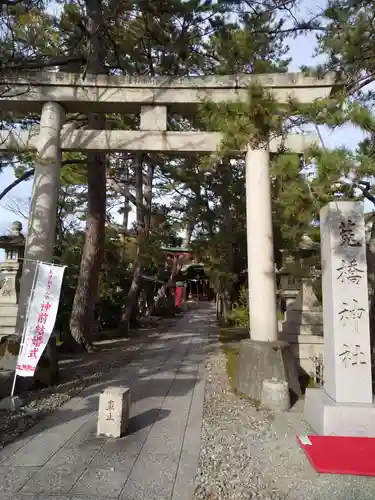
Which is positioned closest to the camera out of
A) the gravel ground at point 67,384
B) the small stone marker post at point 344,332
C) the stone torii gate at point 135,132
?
the small stone marker post at point 344,332

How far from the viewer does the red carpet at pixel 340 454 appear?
3.97 metres

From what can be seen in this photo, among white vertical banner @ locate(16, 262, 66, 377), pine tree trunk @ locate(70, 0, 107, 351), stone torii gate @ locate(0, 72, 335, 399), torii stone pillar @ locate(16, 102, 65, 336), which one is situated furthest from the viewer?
pine tree trunk @ locate(70, 0, 107, 351)

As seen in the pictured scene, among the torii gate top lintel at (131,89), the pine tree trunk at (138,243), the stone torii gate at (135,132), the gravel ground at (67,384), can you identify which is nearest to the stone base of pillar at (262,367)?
the stone torii gate at (135,132)

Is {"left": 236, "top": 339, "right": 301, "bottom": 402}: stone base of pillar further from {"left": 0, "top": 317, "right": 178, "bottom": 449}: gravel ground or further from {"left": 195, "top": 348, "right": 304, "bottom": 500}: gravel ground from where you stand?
{"left": 0, "top": 317, "right": 178, "bottom": 449}: gravel ground

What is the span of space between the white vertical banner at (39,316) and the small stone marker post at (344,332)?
3.90 m

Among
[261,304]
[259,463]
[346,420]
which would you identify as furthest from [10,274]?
[346,420]

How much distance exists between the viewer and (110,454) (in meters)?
4.33

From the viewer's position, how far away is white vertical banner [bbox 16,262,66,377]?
232 inches

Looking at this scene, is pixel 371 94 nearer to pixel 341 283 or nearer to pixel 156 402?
pixel 341 283

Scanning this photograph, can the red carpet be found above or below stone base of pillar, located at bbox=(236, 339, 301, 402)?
below

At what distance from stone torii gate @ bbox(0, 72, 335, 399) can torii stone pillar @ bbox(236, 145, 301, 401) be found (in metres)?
0.02

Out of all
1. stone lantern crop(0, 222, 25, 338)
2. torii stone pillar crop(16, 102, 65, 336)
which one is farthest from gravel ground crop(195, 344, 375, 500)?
stone lantern crop(0, 222, 25, 338)

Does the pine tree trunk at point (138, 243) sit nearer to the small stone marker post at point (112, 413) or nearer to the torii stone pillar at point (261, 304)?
the torii stone pillar at point (261, 304)

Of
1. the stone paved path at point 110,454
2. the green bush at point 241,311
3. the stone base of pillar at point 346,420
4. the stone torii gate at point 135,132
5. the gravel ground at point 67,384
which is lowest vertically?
the stone paved path at point 110,454
